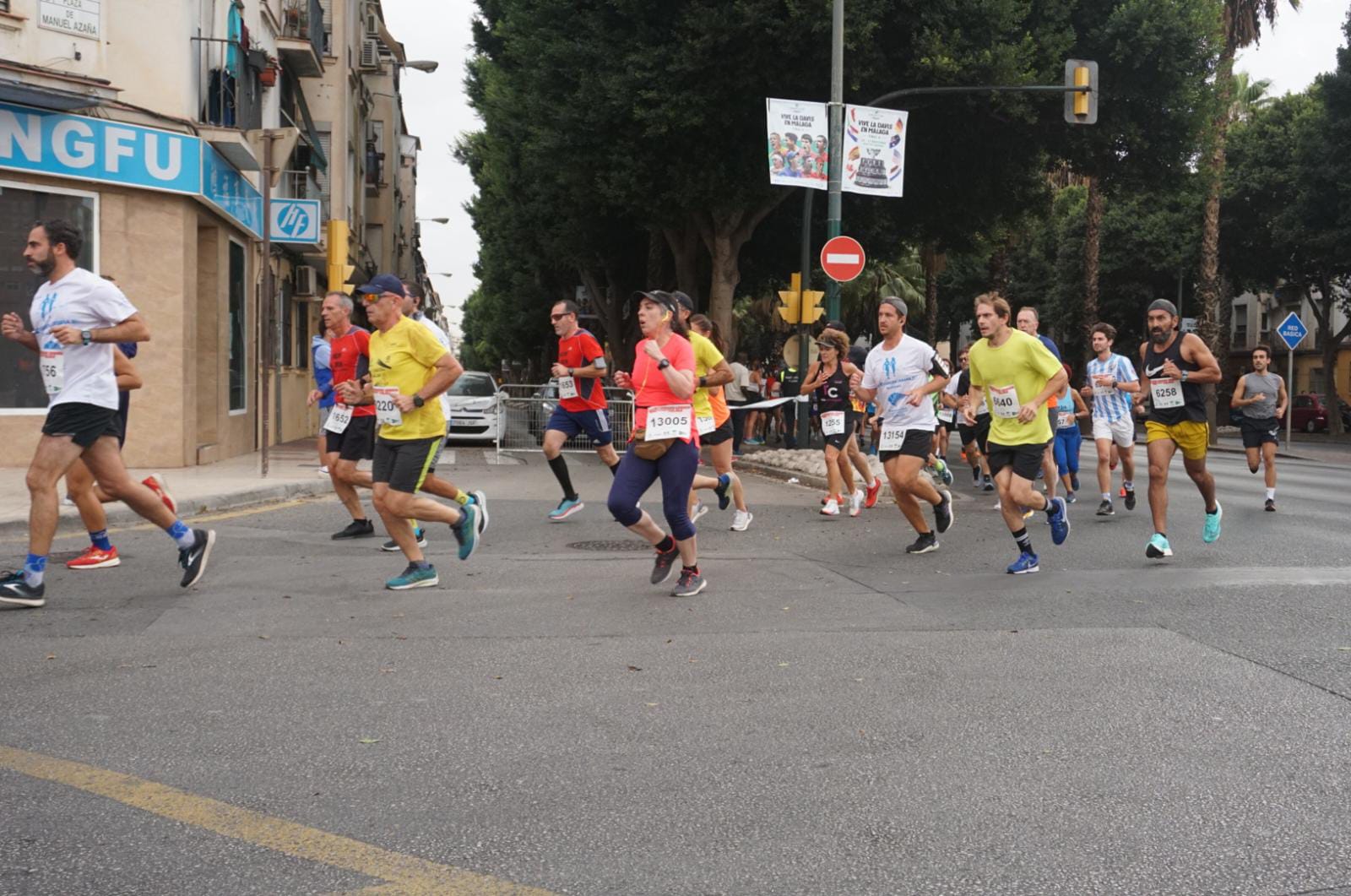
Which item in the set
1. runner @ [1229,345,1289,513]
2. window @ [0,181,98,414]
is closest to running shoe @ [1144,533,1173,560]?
runner @ [1229,345,1289,513]

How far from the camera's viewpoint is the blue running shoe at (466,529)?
8.08m

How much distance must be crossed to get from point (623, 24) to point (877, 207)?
661 centimetres

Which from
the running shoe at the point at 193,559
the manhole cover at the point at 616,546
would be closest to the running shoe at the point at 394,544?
the manhole cover at the point at 616,546

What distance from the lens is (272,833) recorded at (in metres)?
3.59

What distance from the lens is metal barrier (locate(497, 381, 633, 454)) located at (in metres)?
21.1

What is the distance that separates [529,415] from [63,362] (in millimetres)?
14412

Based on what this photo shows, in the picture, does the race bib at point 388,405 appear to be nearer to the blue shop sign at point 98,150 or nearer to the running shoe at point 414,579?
the running shoe at point 414,579

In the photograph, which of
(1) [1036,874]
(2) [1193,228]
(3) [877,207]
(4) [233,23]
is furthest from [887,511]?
(2) [1193,228]

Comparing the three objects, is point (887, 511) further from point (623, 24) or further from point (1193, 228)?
point (1193, 228)

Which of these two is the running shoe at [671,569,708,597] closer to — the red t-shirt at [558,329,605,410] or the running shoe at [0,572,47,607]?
the running shoe at [0,572,47,607]

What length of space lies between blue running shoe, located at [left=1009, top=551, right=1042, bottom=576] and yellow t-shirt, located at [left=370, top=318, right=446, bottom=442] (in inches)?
151

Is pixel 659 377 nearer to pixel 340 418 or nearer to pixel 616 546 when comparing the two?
pixel 616 546

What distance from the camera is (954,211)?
87.2 ft

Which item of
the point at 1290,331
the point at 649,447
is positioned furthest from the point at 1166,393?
the point at 1290,331
